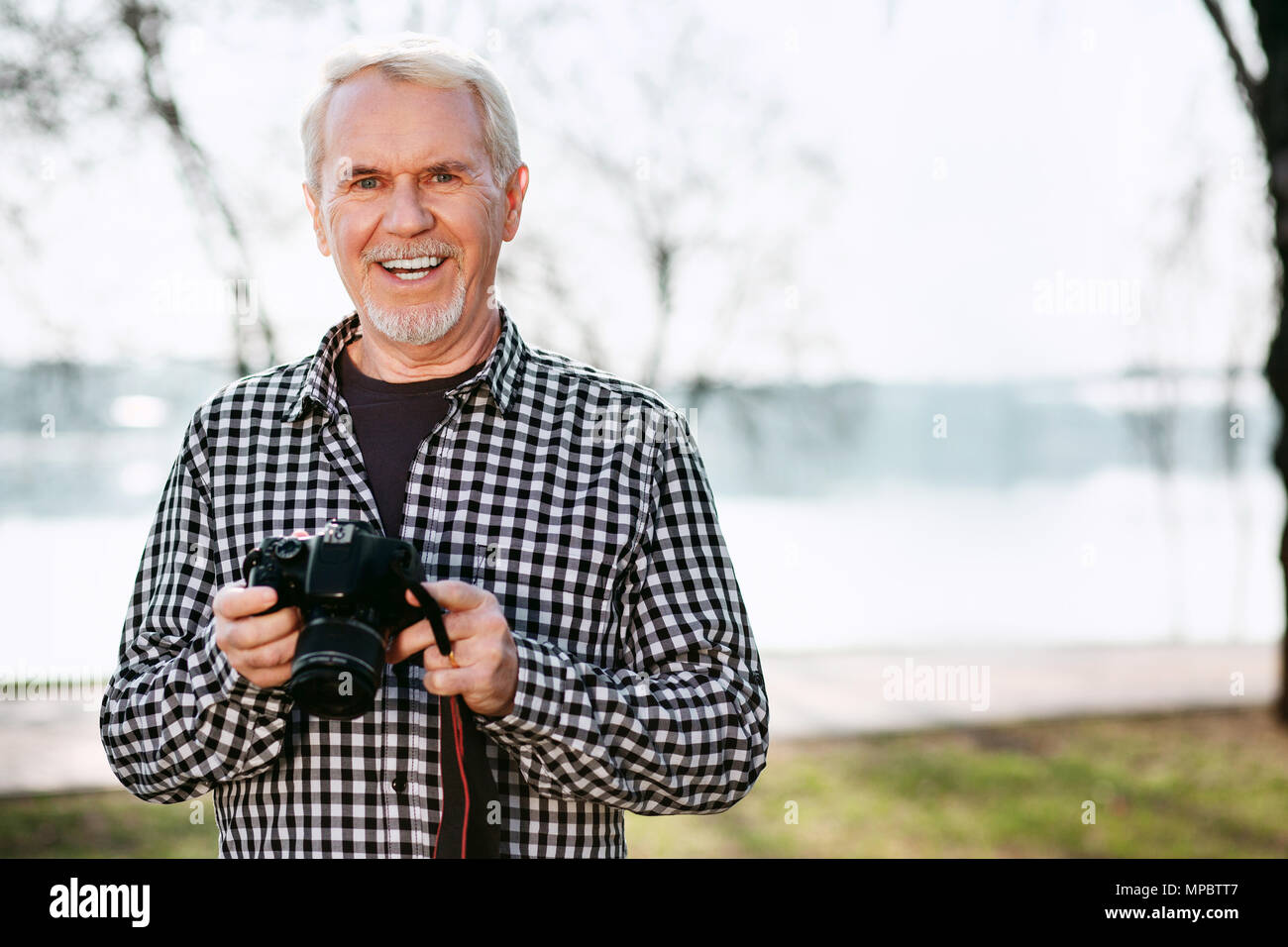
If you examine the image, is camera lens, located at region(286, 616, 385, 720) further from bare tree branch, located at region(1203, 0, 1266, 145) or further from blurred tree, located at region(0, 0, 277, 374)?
bare tree branch, located at region(1203, 0, 1266, 145)

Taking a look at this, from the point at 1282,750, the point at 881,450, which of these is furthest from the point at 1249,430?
the point at 1282,750

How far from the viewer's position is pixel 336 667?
1304 mm

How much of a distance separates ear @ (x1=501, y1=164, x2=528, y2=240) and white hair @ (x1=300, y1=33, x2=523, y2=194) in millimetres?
29

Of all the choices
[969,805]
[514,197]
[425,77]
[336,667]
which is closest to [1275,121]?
[969,805]

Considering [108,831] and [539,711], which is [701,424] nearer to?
[108,831]

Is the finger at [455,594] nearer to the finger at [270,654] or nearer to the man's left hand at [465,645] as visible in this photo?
the man's left hand at [465,645]

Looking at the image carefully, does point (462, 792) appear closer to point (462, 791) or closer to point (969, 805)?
point (462, 791)

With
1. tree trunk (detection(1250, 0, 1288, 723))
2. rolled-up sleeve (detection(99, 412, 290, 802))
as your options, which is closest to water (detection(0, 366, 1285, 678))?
tree trunk (detection(1250, 0, 1288, 723))

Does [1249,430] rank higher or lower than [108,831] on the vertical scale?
higher

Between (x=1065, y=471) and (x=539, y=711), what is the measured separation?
26.6 ft

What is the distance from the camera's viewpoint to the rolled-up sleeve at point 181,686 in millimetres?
1506

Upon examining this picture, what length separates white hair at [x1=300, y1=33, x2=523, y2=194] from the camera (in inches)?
67.1

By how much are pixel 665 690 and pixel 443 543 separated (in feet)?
1.27
